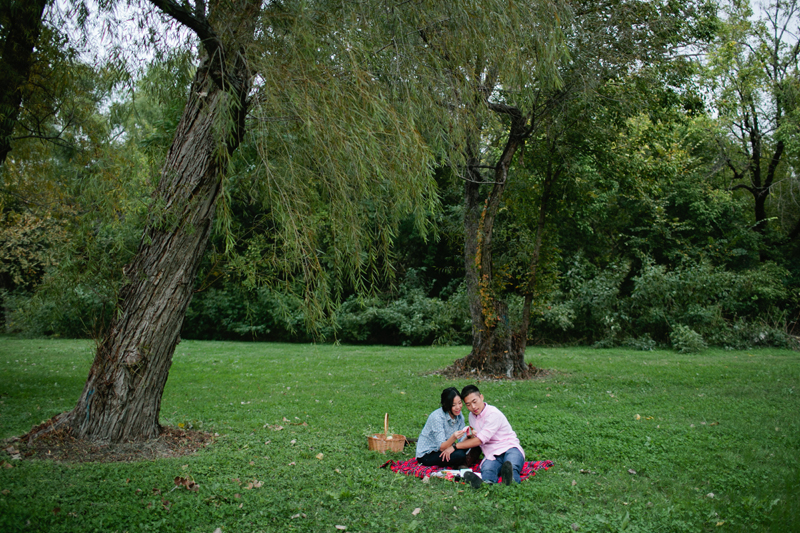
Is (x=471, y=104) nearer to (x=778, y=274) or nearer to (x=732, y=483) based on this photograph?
(x=732, y=483)

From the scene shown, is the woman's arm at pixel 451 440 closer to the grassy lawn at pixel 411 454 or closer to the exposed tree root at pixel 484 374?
the grassy lawn at pixel 411 454

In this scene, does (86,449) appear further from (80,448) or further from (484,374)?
(484,374)

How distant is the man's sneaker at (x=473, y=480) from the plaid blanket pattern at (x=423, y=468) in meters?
0.35

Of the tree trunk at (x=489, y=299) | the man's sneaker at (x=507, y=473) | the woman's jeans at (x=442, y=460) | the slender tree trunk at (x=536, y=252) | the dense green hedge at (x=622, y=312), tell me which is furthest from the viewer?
the dense green hedge at (x=622, y=312)

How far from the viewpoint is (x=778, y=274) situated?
18.8 metres

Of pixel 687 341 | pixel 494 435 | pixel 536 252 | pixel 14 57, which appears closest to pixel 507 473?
pixel 494 435

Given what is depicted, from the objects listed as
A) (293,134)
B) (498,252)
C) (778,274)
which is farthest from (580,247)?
(293,134)

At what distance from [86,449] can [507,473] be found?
389cm

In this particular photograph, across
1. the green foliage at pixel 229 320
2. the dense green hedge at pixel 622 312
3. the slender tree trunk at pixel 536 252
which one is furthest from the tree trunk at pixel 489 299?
the green foliage at pixel 229 320

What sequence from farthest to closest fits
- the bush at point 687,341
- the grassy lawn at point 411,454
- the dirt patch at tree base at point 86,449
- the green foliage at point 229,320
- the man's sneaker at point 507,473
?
the green foliage at point 229,320 < the bush at point 687,341 < the dirt patch at tree base at point 86,449 < the man's sneaker at point 507,473 < the grassy lawn at point 411,454

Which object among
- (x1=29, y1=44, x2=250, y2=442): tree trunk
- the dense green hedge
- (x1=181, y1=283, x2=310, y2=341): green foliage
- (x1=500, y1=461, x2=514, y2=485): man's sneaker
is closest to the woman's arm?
(x1=500, y1=461, x2=514, y2=485): man's sneaker

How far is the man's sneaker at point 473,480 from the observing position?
4691 millimetres

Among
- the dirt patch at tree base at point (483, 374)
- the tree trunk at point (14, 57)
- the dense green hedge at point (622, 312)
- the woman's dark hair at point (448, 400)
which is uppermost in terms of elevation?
the tree trunk at point (14, 57)

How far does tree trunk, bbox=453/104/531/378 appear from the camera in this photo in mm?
10867
